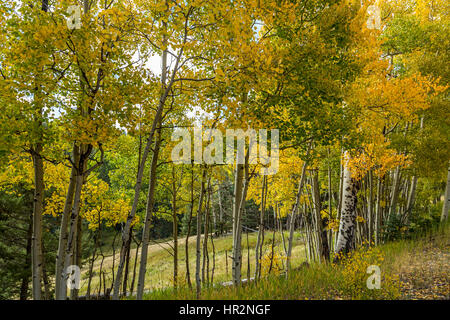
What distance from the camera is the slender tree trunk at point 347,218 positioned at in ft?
24.2

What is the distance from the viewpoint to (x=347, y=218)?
7.47m

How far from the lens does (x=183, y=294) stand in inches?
222

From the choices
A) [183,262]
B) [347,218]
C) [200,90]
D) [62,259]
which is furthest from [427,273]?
[183,262]

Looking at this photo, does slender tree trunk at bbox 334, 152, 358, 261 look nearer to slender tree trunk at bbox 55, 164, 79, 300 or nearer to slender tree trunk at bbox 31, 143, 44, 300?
slender tree trunk at bbox 55, 164, 79, 300

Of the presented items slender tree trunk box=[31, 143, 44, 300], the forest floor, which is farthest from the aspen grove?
the forest floor

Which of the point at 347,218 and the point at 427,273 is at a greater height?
the point at 347,218

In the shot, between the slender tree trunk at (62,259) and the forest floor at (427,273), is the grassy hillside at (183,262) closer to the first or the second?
the forest floor at (427,273)

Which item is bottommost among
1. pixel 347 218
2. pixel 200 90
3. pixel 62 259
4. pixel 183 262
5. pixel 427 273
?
pixel 183 262

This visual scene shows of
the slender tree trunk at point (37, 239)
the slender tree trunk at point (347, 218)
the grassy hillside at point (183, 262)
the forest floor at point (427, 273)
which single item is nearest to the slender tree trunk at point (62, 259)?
the slender tree trunk at point (37, 239)

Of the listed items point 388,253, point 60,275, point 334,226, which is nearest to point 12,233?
point 60,275

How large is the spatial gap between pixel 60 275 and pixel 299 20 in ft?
23.1

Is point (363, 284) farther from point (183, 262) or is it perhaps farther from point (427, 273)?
point (183, 262)

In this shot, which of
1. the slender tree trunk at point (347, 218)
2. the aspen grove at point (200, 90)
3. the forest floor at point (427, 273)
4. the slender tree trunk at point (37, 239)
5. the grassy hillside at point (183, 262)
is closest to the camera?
the aspen grove at point (200, 90)
